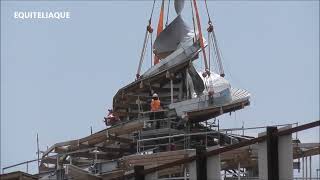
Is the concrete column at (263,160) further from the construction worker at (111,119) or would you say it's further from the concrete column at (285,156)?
the construction worker at (111,119)

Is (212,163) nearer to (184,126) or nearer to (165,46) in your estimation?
(184,126)

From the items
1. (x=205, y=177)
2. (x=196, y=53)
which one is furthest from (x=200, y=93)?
(x=205, y=177)

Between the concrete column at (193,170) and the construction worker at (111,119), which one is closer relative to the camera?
the concrete column at (193,170)

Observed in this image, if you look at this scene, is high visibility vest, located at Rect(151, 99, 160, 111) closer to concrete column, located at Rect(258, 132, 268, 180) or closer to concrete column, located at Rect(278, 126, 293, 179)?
concrete column, located at Rect(258, 132, 268, 180)

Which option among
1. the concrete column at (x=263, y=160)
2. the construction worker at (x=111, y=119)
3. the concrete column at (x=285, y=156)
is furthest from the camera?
the construction worker at (x=111, y=119)

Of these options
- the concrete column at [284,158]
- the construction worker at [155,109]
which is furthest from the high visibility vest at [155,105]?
the concrete column at [284,158]

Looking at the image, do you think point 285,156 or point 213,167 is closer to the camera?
point 285,156

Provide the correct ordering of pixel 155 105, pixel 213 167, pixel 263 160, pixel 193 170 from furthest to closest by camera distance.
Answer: pixel 155 105 < pixel 193 170 < pixel 213 167 < pixel 263 160

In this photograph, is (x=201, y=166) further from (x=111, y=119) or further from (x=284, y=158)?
(x=111, y=119)

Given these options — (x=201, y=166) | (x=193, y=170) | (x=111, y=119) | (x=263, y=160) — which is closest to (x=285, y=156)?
(x=263, y=160)

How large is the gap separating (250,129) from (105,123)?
1527 cm

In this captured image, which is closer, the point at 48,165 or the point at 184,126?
the point at 184,126

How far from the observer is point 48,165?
49.0 metres

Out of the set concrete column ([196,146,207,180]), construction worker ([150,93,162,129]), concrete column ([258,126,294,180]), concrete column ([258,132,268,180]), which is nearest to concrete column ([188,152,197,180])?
concrete column ([196,146,207,180])
